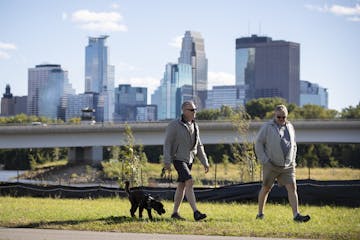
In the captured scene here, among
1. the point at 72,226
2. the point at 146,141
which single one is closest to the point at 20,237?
the point at 72,226

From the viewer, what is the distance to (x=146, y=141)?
204 feet

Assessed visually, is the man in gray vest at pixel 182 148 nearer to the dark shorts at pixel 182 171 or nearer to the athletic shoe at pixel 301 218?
the dark shorts at pixel 182 171

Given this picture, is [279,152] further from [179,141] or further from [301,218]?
[179,141]

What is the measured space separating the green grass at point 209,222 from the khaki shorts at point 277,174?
0.66m

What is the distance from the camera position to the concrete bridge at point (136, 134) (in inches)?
2368

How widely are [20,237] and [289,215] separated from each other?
17.0ft

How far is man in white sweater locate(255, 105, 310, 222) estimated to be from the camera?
13.2 metres

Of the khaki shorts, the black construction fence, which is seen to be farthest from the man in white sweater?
the black construction fence

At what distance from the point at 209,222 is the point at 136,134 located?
163ft

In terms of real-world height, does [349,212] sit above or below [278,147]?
below

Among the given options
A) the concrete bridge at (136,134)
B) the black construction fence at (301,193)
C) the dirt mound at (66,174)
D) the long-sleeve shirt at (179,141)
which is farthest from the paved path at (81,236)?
the dirt mound at (66,174)

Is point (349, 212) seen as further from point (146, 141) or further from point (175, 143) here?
point (146, 141)

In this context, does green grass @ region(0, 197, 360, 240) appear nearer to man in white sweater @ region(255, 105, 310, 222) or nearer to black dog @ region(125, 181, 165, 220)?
black dog @ region(125, 181, 165, 220)

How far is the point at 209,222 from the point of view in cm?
1295
